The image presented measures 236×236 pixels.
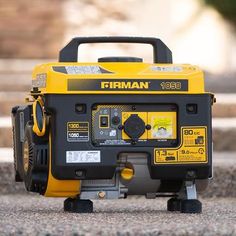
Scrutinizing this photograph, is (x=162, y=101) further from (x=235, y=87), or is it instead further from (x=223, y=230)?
(x=235, y=87)

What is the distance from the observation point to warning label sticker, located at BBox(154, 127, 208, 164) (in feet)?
17.0

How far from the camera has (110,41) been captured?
17.5 ft

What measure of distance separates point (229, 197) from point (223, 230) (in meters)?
2.12

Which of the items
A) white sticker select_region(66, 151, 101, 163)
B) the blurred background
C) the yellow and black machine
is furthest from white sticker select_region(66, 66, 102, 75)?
the blurred background

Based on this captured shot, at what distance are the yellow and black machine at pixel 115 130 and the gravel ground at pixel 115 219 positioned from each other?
0.44ft

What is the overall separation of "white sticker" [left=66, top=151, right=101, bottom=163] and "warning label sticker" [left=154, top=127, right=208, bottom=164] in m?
0.22

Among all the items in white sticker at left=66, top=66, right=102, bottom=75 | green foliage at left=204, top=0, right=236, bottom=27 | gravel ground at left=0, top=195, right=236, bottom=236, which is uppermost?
green foliage at left=204, top=0, right=236, bottom=27

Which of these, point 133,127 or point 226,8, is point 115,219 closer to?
point 133,127

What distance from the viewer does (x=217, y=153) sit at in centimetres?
→ 780

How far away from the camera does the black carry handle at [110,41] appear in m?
5.34

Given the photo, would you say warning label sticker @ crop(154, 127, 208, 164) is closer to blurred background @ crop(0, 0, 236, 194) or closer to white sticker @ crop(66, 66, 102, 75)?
white sticker @ crop(66, 66, 102, 75)

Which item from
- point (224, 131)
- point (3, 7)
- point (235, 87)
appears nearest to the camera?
point (224, 131)

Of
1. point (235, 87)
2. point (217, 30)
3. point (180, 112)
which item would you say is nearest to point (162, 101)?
point (180, 112)

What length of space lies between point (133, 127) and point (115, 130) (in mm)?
68
